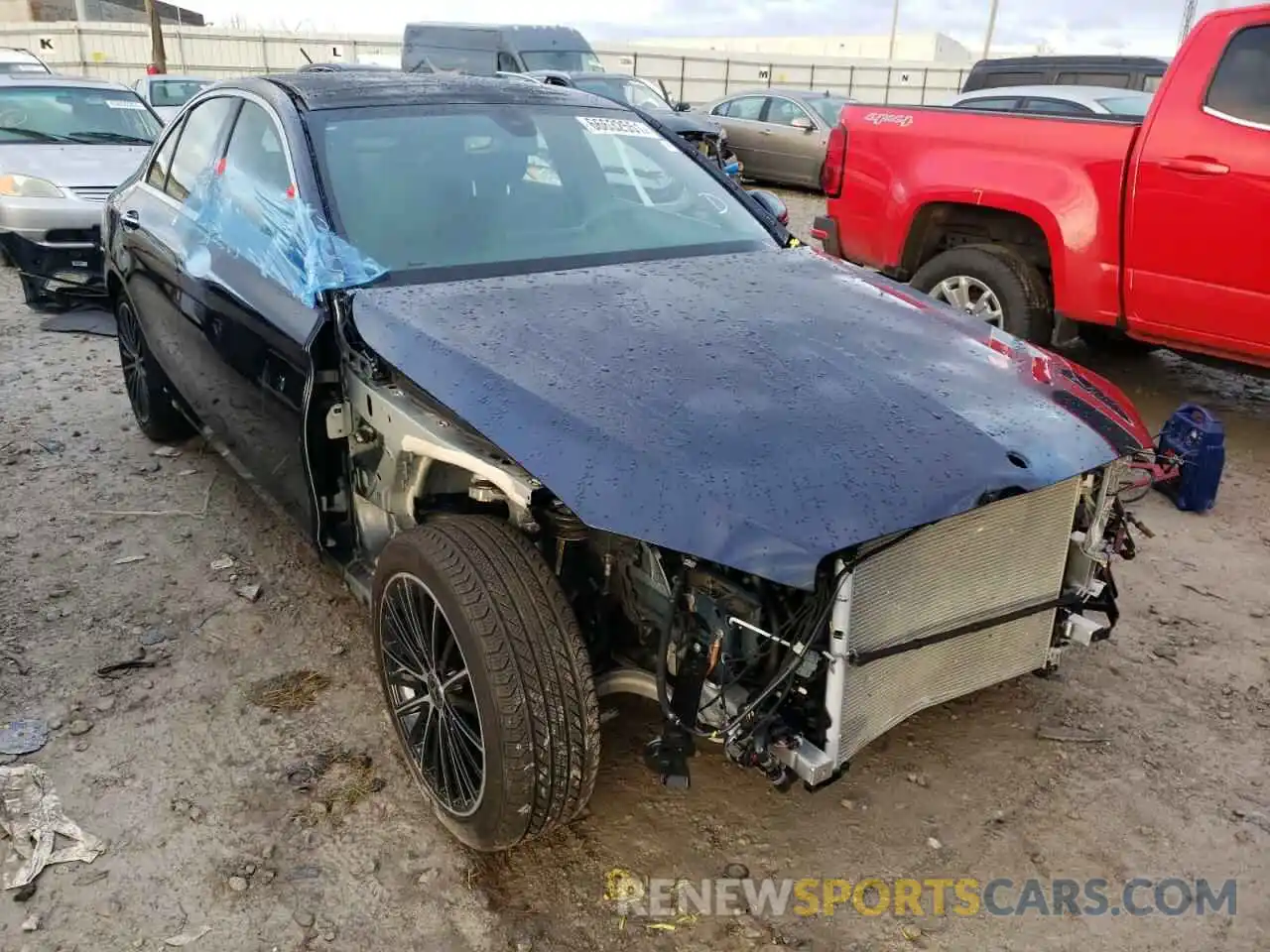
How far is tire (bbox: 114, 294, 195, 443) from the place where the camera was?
15.7 ft

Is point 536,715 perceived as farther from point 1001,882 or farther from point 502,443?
point 1001,882

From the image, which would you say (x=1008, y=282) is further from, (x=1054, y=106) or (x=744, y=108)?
(x=744, y=108)

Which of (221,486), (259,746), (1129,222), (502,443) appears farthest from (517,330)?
(1129,222)

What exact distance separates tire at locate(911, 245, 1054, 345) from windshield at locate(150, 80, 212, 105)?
11208 mm

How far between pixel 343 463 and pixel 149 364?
2.26 meters

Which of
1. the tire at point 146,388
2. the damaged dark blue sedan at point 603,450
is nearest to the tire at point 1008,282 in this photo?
the damaged dark blue sedan at point 603,450

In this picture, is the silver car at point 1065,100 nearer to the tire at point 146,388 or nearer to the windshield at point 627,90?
the windshield at point 627,90

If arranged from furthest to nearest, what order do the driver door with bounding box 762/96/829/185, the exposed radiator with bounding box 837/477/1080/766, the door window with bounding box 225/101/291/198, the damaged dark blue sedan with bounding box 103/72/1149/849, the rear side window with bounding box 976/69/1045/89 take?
the driver door with bounding box 762/96/829/185
the rear side window with bounding box 976/69/1045/89
the door window with bounding box 225/101/291/198
the exposed radiator with bounding box 837/477/1080/766
the damaged dark blue sedan with bounding box 103/72/1149/849

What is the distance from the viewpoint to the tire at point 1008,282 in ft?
17.9

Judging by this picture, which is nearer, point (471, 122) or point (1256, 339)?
point (471, 122)

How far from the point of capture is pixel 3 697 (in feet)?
10.3

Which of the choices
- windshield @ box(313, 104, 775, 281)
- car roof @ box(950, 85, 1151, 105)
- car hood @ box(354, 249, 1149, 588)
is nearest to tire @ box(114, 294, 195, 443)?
windshield @ box(313, 104, 775, 281)

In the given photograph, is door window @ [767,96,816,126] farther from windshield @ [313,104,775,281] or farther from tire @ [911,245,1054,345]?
windshield @ [313,104,775,281]

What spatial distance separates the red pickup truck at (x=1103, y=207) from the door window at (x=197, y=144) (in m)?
3.77
